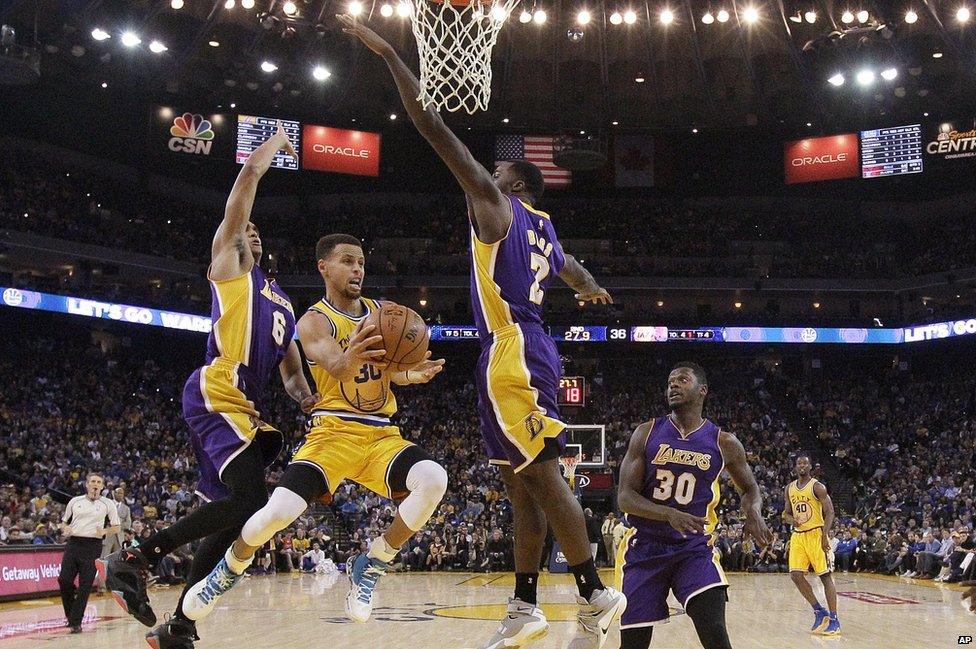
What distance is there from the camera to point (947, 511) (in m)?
24.8

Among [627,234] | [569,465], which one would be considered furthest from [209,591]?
[627,234]

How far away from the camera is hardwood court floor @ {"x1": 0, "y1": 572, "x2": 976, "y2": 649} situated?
9938mm

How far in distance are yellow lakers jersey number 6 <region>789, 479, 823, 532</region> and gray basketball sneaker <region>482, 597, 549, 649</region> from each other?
27.3 ft

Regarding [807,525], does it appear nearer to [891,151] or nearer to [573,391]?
[573,391]

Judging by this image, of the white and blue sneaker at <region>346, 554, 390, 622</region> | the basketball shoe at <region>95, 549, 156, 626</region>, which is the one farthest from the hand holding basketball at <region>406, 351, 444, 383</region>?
the basketball shoe at <region>95, 549, 156, 626</region>

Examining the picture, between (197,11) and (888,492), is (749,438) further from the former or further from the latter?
(197,11)

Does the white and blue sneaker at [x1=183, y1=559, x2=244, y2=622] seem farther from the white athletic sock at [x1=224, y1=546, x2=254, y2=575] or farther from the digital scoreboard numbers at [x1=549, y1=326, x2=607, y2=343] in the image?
the digital scoreboard numbers at [x1=549, y1=326, x2=607, y2=343]

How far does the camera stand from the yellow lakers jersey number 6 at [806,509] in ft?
41.4

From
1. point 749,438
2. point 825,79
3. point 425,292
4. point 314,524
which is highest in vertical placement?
point 825,79

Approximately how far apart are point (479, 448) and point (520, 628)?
2609 cm

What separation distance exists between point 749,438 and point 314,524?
15.6 meters

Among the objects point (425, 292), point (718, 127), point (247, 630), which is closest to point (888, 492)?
point (718, 127)

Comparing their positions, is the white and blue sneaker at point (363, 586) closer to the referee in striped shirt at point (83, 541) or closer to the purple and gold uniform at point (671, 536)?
the purple and gold uniform at point (671, 536)

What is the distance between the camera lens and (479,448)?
31.2 meters
